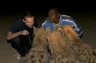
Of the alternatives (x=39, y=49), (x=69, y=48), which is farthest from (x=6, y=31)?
(x=69, y=48)

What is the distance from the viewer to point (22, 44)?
19.4 feet

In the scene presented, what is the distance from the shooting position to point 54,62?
5.09 meters

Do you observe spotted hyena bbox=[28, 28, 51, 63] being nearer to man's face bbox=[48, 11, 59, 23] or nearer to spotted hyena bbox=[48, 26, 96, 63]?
spotted hyena bbox=[48, 26, 96, 63]

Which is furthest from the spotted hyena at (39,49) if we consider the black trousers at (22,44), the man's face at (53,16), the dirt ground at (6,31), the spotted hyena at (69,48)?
the dirt ground at (6,31)

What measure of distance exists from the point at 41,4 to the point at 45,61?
6.38 m

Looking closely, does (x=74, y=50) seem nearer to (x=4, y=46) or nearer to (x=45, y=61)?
(x=45, y=61)

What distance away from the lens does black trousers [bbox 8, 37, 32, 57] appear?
5824mm

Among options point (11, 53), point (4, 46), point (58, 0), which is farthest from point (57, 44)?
point (58, 0)

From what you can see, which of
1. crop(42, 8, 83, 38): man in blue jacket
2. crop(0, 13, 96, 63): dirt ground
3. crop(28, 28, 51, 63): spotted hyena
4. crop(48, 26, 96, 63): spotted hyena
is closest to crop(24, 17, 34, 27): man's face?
crop(28, 28, 51, 63): spotted hyena

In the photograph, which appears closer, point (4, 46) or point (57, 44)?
point (57, 44)

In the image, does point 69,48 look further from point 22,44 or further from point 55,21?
point 22,44

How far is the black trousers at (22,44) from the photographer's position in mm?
5824

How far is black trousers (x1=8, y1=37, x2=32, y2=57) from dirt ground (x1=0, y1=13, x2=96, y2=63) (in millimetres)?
194

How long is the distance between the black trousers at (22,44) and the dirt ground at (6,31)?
0.19 metres
